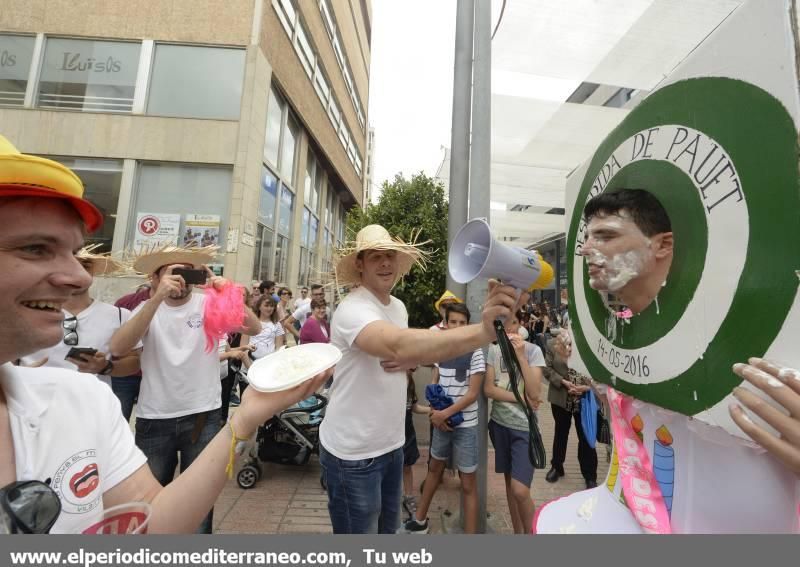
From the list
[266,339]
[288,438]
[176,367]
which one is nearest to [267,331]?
[266,339]

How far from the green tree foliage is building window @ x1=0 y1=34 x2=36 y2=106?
9350mm

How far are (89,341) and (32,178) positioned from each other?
2332 millimetres

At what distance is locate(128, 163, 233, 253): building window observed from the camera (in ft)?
29.9

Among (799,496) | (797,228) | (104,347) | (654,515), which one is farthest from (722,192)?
(104,347)

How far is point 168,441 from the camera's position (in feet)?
8.46

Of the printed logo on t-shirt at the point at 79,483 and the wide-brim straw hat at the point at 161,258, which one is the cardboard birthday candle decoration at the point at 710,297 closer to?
the printed logo on t-shirt at the point at 79,483

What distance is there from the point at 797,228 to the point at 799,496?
570mm

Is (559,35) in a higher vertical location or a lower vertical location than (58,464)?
higher

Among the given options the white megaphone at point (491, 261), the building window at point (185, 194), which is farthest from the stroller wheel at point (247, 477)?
the building window at point (185, 194)

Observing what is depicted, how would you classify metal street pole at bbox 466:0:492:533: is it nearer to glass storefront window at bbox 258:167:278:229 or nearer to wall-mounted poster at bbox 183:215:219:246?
wall-mounted poster at bbox 183:215:219:246

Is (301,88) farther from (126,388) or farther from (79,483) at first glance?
(79,483)

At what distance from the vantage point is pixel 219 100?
9492 mm

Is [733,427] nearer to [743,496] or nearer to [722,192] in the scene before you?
[743,496]

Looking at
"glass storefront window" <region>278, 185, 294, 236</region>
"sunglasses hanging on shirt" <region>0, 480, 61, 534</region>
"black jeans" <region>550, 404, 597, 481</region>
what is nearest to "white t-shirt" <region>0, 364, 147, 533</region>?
"sunglasses hanging on shirt" <region>0, 480, 61, 534</region>
